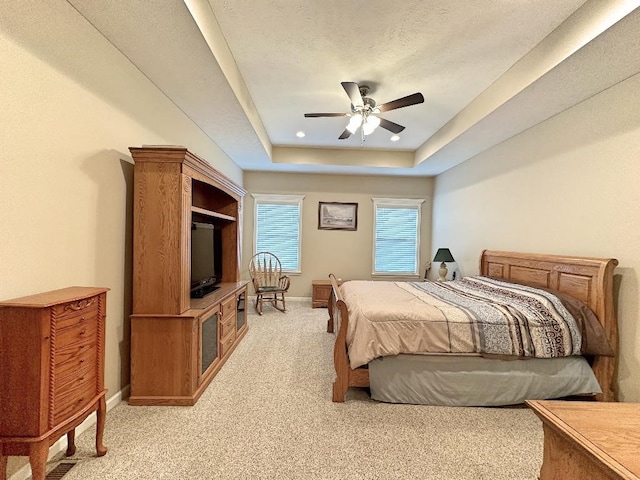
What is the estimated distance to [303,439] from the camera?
6.47ft

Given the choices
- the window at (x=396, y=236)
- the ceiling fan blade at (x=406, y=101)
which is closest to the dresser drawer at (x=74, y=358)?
the ceiling fan blade at (x=406, y=101)

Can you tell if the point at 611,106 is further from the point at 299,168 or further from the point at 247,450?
the point at 299,168

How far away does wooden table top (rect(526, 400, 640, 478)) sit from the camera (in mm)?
886

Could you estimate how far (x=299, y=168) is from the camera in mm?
5805

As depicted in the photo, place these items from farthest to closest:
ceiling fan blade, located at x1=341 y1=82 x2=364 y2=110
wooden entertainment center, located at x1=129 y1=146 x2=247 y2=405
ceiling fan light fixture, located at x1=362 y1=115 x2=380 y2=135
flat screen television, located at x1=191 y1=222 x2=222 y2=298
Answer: ceiling fan light fixture, located at x1=362 y1=115 x2=380 y2=135, flat screen television, located at x1=191 y1=222 x2=222 y2=298, ceiling fan blade, located at x1=341 y1=82 x2=364 y2=110, wooden entertainment center, located at x1=129 y1=146 x2=247 y2=405

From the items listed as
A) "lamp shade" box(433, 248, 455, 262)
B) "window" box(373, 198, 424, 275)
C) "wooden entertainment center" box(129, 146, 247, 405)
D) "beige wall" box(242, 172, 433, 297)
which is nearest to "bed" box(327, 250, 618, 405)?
"wooden entertainment center" box(129, 146, 247, 405)

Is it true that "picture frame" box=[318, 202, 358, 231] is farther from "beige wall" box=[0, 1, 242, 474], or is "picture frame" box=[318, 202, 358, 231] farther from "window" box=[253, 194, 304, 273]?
"beige wall" box=[0, 1, 242, 474]

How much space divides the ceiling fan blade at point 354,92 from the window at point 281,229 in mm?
3281

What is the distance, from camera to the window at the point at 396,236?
6273 millimetres

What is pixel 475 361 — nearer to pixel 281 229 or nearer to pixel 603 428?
pixel 603 428

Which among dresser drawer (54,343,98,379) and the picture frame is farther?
the picture frame

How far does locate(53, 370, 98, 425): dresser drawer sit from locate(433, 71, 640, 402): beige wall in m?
3.55

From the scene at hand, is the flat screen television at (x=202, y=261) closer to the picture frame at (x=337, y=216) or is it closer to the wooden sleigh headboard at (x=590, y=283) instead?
the picture frame at (x=337, y=216)

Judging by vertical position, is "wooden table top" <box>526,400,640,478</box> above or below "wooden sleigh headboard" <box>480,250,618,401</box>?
below
